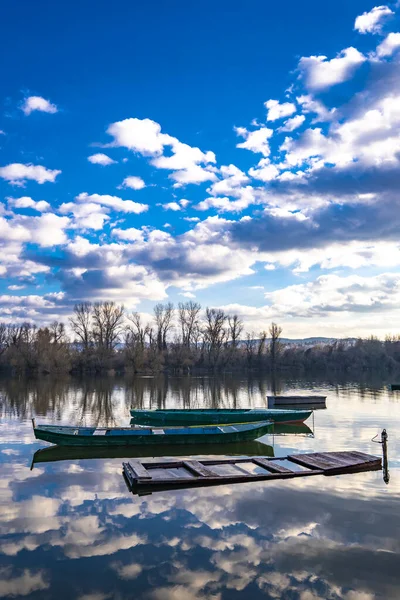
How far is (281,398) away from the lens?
3616cm

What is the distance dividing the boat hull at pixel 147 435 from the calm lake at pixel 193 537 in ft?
5.42

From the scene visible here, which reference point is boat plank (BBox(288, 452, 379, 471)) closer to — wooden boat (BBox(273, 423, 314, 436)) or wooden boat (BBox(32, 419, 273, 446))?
wooden boat (BBox(32, 419, 273, 446))

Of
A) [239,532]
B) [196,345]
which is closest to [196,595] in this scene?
[239,532]

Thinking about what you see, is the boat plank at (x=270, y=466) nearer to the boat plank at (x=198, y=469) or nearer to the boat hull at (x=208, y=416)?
the boat plank at (x=198, y=469)

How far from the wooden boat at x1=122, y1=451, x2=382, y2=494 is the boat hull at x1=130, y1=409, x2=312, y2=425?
33.6 ft

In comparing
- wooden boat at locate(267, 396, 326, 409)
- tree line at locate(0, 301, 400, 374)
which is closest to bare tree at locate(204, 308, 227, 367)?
tree line at locate(0, 301, 400, 374)

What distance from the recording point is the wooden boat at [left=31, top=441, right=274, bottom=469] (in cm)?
1805

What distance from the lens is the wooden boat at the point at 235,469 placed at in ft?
44.4

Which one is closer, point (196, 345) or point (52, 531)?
point (52, 531)

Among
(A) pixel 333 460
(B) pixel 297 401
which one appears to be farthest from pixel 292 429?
(B) pixel 297 401

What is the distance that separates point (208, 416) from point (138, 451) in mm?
8745

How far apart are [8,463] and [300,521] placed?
35.2 feet

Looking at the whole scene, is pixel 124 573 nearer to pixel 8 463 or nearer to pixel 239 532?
pixel 239 532

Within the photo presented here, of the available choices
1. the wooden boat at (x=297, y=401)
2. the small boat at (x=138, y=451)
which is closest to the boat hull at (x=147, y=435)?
the small boat at (x=138, y=451)
